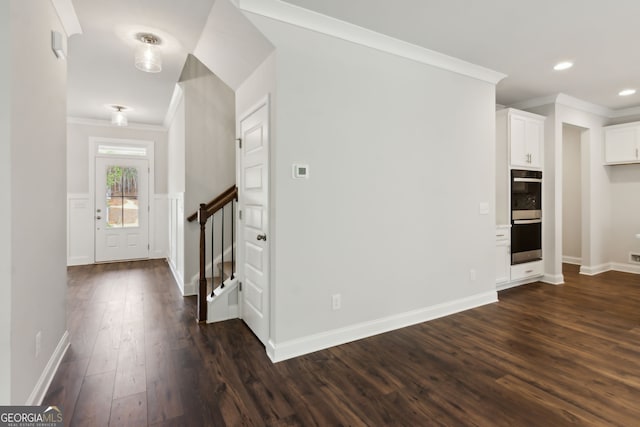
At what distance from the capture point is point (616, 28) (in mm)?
2867

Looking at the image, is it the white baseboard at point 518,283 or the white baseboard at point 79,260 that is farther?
the white baseboard at point 79,260

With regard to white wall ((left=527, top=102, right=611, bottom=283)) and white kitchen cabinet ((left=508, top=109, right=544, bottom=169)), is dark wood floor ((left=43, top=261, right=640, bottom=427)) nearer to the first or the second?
white wall ((left=527, top=102, right=611, bottom=283))

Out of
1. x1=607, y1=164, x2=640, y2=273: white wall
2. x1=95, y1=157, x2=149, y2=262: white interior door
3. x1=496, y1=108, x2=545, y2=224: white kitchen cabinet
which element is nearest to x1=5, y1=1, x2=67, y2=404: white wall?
x1=95, y1=157, x2=149, y2=262: white interior door

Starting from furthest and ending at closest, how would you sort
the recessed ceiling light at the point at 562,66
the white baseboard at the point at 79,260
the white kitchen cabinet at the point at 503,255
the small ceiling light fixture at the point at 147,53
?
1. the white baseboard at the point at 79,260
2. the white kitchen cabinet at the point at 503,255
3. the recessed ceiling light at the point at 562,66
4. the small ceiling light fixture at the point at 147,53

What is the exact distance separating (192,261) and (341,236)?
244cm

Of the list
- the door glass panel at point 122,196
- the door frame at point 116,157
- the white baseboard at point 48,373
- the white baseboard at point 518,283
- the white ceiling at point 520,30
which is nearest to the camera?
the white baseboard at point 48,373

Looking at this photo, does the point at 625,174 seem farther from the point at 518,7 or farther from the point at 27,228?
the point at 27,228

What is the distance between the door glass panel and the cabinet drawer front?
697cm

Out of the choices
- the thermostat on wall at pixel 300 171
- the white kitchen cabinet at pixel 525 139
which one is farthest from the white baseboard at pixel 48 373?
the white kitchen cabinet at pixel 525 139

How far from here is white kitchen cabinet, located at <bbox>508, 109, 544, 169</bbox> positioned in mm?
4418

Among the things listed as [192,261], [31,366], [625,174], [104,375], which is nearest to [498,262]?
[625,174]

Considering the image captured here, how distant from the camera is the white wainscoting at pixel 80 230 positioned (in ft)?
20.4

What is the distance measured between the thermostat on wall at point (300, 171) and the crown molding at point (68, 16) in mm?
2124

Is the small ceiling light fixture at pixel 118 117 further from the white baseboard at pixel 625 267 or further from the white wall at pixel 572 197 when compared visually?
the white baseboard at pixel 625 267
